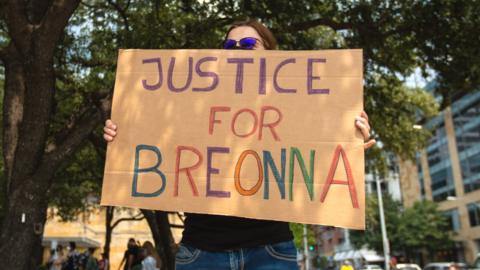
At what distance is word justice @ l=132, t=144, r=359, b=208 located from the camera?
276cm

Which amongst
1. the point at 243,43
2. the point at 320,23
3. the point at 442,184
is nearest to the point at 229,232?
the point at 243,43

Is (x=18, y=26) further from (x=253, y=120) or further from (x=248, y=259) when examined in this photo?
(x=248, y=259)

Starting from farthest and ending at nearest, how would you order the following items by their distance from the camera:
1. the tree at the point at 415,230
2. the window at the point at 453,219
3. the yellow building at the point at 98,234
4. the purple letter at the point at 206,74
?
the window at the point at 453,219 → the tree at the point at 415,230 → the yellow building at the point at 98,234 → the purple letter at the point at 206,74

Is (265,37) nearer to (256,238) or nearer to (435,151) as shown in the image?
(256,238)

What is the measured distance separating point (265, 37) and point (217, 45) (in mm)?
7215

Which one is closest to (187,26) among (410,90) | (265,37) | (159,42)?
(159,42)

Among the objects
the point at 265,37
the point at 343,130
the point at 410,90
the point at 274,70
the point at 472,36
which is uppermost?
the point at 410,90

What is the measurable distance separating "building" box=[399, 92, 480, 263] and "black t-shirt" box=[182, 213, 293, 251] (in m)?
38.8

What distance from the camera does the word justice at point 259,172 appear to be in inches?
109

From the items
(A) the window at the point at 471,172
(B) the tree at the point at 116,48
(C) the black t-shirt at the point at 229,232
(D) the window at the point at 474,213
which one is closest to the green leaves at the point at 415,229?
(D) the window at the point at 474,213

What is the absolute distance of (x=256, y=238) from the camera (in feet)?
8.09

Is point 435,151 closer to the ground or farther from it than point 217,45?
farther from it

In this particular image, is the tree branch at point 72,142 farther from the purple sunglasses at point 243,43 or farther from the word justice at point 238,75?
the purple sunglasses at point 243,43

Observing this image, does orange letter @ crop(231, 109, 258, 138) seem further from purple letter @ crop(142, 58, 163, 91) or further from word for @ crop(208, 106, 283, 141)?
purple letter @ crop(142, 58, 163, 91)
